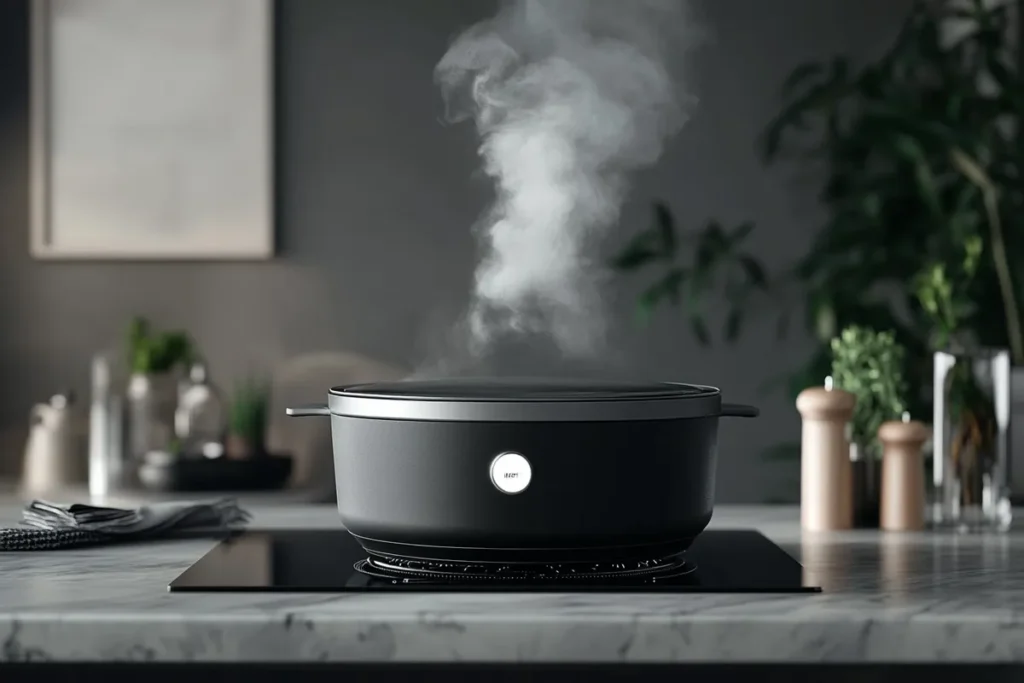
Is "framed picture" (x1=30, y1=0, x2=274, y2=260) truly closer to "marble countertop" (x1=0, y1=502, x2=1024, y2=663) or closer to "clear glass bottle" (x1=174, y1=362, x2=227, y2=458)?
"clear glass bottle" (x1=174, y1=362, x2=227, y2=458)

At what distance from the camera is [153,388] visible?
268 cm

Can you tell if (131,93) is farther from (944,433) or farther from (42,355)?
(944,433)

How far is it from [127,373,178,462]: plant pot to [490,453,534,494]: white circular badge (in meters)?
1.78

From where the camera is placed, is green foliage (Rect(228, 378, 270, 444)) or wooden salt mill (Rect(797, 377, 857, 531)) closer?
wooden salt mill (Rect(797, 377, 857, 531))

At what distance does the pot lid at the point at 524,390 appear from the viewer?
3.39 ft

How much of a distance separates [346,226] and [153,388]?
59cm

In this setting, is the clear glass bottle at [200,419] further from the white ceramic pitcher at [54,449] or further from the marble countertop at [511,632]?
the marble countertop at [511,632]

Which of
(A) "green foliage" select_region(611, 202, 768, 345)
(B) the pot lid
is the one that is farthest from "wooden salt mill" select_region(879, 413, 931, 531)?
(A) "green foliage" select_region(611, 202, 768, 345)

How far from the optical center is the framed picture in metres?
2.89

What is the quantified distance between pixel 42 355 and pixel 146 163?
51 centimetres

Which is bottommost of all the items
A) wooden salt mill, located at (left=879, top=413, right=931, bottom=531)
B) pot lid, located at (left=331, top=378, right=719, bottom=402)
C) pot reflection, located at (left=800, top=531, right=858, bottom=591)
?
pot reflection, located at (left=800, top=531, right=858, bottom=591)

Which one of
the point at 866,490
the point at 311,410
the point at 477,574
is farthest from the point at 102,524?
the point at 866,490
